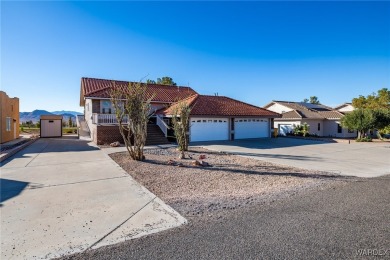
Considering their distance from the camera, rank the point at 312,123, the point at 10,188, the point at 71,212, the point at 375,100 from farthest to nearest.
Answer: the point at 375,100, the point at 312,123, the point at 10,188, the point at 71,212

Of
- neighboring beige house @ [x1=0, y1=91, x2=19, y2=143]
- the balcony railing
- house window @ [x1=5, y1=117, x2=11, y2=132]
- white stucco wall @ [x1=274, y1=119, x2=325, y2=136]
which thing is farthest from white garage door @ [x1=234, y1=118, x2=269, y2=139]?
house window @ [x1=5, y1=117, x2=11, y2=132]

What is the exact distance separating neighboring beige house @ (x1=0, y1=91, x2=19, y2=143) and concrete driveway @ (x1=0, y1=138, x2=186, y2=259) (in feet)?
41.0

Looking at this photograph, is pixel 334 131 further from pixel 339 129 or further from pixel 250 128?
pixel 250 128

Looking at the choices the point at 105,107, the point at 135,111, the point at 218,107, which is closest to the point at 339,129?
the point at 218,107

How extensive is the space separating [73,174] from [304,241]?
8117mm

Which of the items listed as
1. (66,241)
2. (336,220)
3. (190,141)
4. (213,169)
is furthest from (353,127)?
(66,241)

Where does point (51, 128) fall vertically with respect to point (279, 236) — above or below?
above

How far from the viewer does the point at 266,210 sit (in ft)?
17.4

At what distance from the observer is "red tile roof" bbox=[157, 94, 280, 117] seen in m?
20.4

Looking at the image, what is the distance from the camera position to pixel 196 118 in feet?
65.6

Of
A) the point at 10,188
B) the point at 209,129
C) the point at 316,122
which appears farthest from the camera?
the point at 316,122

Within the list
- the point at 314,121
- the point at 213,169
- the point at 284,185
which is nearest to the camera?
the point at 284,185

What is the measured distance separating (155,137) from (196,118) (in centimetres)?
388

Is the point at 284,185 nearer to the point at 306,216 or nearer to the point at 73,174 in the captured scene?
the point at 306,216
